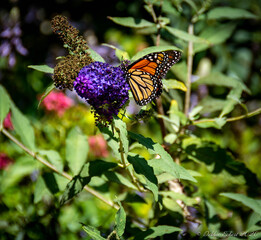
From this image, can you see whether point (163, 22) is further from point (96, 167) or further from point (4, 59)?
point (4, 59)

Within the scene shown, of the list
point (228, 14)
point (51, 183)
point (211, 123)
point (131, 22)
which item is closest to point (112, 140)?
point (51, 183)

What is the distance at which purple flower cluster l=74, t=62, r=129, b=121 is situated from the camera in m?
0.97

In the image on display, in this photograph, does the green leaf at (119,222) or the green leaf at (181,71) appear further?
the green leaf at (181,71)

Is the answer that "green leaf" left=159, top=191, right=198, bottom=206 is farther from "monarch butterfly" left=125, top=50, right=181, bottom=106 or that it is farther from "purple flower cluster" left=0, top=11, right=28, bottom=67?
"purple flower cluster" left=0, top=11, right=28, bottom=67

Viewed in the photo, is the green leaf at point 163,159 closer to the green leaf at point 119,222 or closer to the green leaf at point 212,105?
the green leaf at point 119,222

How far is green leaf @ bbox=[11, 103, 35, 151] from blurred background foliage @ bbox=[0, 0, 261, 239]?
0.58 ft

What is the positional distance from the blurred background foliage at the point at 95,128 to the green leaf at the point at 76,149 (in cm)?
5

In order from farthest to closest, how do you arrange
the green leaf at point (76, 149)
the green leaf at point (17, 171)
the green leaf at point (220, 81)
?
the green leaf at point (17, 171)
the green leaf at point (220, 81)
the green leaf at point (76, 149)

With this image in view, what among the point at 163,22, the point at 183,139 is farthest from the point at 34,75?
the point at 183,139

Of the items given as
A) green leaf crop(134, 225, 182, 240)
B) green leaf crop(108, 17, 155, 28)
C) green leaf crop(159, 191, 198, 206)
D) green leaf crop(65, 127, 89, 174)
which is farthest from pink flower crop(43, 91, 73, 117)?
green leaf crop(134, 225, 182, 240)

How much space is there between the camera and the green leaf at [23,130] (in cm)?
156

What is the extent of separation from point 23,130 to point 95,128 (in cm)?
55

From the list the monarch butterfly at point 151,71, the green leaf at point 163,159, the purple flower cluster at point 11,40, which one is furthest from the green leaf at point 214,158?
the purple flower cluster at point 11,40

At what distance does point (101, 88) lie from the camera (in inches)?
38.1
